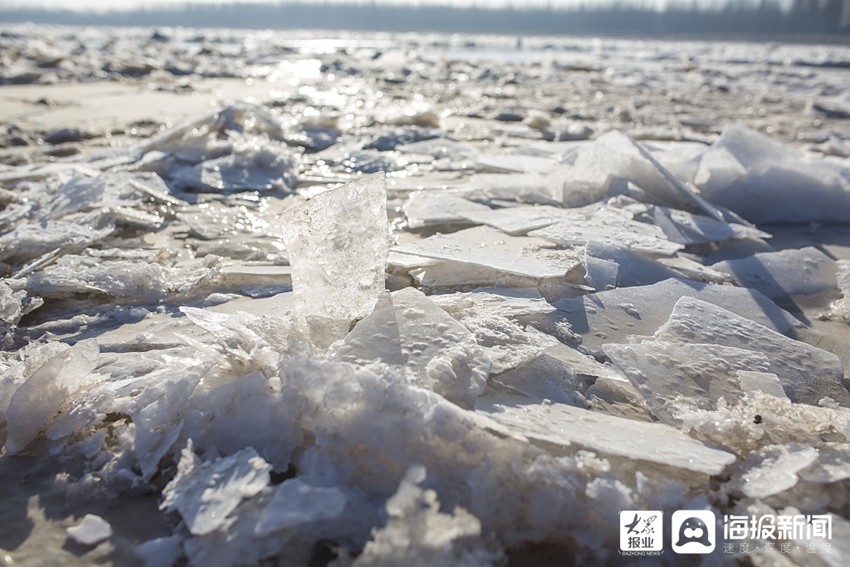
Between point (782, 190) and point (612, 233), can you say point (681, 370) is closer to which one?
point (612, 233)

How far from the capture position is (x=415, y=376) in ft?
3.07

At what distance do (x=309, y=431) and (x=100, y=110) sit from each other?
4.86m

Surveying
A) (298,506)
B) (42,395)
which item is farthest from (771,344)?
(42,395)

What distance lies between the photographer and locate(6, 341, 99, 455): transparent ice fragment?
0.96 metres

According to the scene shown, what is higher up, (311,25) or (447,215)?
(311,25)

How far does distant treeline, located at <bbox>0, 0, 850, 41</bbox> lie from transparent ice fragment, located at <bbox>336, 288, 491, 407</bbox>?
36952 millimetres

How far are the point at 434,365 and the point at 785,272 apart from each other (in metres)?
1.36

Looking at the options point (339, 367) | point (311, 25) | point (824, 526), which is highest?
point (311, 25)

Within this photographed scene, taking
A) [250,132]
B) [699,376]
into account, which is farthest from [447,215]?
[250,132]

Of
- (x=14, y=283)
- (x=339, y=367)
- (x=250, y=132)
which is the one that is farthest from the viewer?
(x=250, y=132)

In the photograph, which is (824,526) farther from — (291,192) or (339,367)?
(291,192)

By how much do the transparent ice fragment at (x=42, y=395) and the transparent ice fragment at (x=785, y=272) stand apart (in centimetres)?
174

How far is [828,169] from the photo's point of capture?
2.29 m

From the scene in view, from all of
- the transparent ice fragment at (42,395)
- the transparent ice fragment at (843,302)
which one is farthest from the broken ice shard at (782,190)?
the transparent ice fragment at (42,395)
